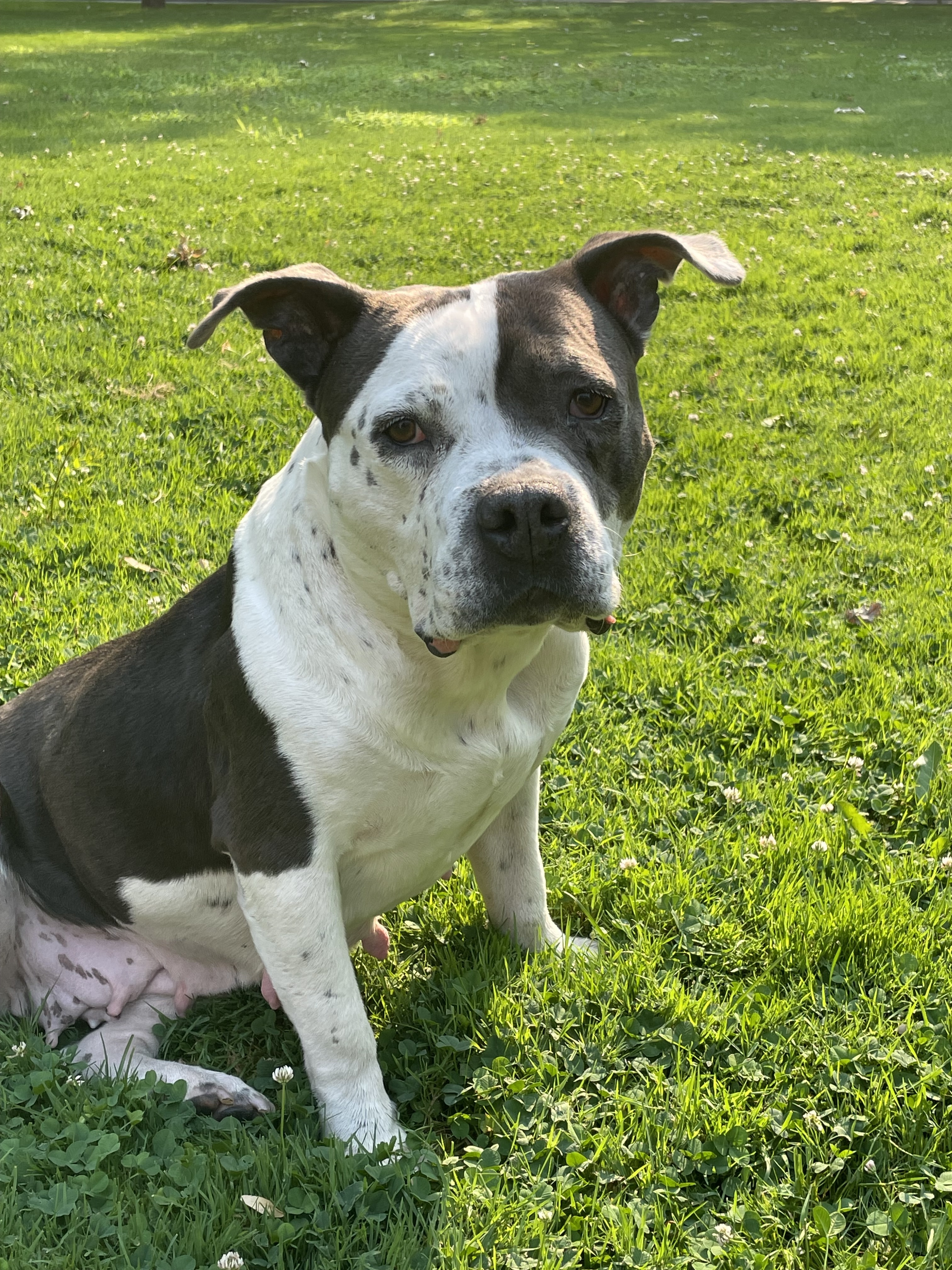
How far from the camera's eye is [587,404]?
2.80m

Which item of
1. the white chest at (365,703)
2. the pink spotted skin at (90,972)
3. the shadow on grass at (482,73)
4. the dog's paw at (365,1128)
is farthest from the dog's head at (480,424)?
the shadow on grass at (482,73)

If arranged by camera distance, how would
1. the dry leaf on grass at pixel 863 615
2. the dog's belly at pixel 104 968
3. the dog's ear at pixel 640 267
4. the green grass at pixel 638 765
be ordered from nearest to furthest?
the green grass at pixel 638 765, the dog's ear at pixel 640 267, the dog's belly at pixel 104 968, the dry leaf on grass at pixel 863 615

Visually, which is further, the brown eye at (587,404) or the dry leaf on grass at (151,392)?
the dry leaf on grass at (151,392)

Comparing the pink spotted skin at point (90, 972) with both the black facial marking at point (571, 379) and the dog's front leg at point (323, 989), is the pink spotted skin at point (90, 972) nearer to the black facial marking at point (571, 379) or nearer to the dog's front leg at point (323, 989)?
the dog's front leg at point (323, 989)

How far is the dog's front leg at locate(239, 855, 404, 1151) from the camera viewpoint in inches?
111

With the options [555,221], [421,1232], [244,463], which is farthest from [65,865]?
[555,221]

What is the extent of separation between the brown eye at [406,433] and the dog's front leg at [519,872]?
1240mm

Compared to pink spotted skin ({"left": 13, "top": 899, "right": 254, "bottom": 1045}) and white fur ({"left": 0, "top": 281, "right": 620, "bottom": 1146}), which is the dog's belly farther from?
white fur ({"left": 0, "top": 281, "right": 620, "bottom": 1146})

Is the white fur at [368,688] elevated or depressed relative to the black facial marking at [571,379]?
depressed

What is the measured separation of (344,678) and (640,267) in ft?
4.69

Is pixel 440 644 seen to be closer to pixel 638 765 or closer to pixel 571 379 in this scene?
pixel 571 379

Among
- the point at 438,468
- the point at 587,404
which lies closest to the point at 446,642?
the point at 438,468

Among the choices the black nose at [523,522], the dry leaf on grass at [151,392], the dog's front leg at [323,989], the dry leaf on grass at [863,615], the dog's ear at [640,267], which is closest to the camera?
the black nose at [523,522]

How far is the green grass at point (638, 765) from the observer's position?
2.71 m
